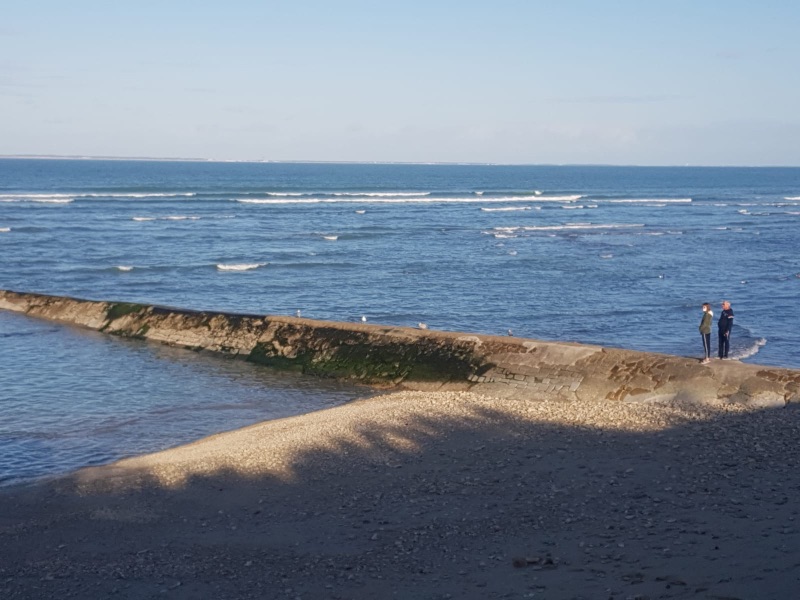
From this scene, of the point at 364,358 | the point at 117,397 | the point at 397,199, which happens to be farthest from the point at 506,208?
the point at 117,397

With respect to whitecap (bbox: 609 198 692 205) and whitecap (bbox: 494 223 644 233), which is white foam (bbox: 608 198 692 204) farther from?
whitecap (bbox: 494 223 644 233)

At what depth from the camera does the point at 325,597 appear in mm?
10477

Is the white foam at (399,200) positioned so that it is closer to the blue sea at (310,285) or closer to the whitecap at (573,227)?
the blue sea at (310,285)

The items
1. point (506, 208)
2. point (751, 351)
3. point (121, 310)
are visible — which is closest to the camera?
point (751, 351)

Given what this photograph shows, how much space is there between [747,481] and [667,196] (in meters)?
100

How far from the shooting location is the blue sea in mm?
20469

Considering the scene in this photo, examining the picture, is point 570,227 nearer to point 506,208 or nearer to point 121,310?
point 506,208

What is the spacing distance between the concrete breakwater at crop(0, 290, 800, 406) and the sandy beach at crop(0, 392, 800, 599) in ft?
3.30

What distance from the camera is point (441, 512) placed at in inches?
505

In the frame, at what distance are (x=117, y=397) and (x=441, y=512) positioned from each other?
10832mm

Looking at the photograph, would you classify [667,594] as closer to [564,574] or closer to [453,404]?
[564,574]

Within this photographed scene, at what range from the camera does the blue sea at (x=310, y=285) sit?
2047 cm

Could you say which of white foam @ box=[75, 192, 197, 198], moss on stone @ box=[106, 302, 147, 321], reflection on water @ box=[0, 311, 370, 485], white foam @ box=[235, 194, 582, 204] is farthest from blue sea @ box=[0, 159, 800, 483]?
white foam @ box=[235, 194, 582, 204]

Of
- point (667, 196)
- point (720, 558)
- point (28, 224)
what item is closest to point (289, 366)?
point (720, 558)
